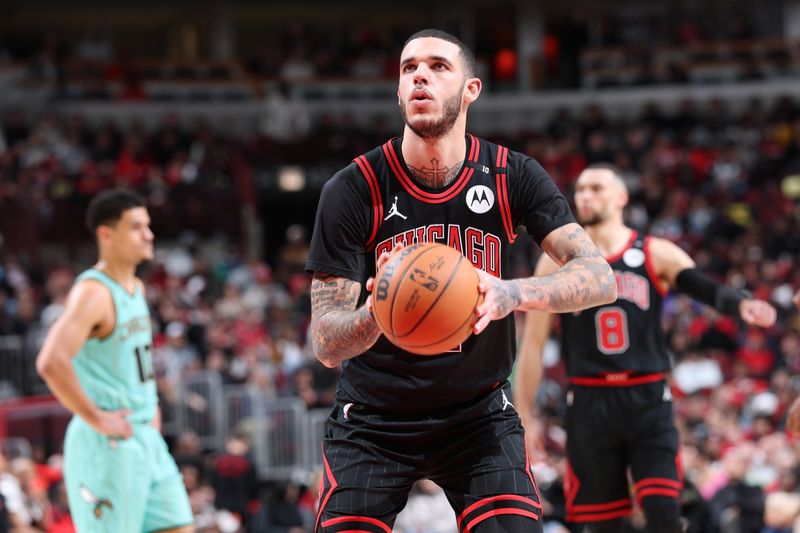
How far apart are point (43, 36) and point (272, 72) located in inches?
253

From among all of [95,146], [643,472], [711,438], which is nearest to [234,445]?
[711,438]

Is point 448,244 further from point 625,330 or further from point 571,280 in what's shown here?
point 625,330

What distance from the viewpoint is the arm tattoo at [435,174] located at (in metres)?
4.27

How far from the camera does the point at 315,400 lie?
1394 centimetres

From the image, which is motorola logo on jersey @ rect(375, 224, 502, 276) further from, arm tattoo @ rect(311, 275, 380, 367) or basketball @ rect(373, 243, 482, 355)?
basketball @ rect(373, 243, 482, 355)

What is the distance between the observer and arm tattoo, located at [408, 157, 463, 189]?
14.0ft

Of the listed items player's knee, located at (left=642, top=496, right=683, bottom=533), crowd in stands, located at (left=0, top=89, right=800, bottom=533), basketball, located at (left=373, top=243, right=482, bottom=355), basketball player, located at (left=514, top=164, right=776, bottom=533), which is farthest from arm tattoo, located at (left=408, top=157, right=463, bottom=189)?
crowd in stands, located at (left=0, top=89, right=800, bottom=533)

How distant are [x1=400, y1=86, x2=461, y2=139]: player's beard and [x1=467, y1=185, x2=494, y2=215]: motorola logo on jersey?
259 millimetres

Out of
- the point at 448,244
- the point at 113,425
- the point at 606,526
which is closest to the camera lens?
the point at 448,244

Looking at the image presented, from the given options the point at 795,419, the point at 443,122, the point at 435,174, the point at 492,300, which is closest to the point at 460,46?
the point at 443,122

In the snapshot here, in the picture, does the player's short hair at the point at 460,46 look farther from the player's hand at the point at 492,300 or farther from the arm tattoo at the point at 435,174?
the player's hand at the point at 492,300

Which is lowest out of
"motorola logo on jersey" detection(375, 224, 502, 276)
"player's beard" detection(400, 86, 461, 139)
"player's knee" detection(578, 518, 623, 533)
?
"player's knee" detection(578, 518, 623, 533)

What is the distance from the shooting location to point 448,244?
421 cm

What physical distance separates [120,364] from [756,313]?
358 centimetres
